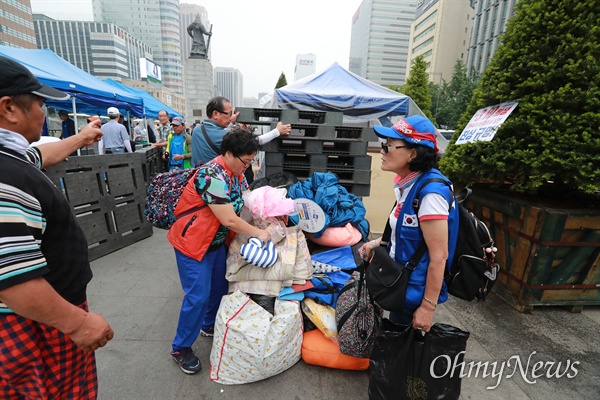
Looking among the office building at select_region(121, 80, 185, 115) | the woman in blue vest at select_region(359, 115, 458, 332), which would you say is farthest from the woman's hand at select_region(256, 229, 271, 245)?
the office building at select_region(121, 80, 185, 115)

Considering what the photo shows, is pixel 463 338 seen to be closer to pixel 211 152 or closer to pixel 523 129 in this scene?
pixel 523 129

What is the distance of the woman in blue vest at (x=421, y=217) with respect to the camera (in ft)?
4.99

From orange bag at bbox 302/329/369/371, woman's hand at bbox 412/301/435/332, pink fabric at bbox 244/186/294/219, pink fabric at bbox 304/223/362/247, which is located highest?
pink fabric at bbox 244/186/294/219

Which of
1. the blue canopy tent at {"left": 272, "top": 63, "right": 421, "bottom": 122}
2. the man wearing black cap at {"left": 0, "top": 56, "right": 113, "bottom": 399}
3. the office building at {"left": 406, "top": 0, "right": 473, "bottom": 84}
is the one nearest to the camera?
the man wearing black cap at {"left": 0, "top": 56, "right": 113, "bottom": 399}

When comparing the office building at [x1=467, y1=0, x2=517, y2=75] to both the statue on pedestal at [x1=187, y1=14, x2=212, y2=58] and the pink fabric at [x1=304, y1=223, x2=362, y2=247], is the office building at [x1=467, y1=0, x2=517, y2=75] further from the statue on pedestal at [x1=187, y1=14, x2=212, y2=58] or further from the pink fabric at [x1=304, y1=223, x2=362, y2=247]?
the pink fabric at [x1=304, y1=223, x2=362, y2=247]

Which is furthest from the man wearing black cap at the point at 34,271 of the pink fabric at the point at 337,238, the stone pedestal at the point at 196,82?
the stone pedestal at the point at 196,82

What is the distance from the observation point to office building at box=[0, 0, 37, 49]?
4772 centimetres

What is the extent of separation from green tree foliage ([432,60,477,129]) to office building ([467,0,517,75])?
43.6 ft

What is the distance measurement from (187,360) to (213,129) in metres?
2.42

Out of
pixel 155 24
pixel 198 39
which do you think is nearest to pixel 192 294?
pixel 198 39

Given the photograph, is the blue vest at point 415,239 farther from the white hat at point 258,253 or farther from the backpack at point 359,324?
the white hat at point 258,253

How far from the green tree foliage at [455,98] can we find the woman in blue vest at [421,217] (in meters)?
34.1

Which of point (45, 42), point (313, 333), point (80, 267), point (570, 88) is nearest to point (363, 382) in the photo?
point (313, 333)
